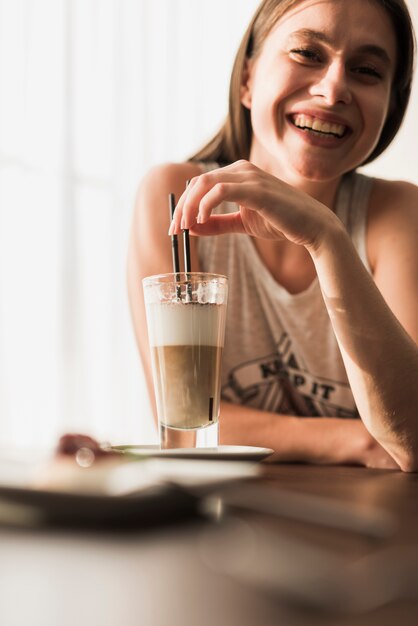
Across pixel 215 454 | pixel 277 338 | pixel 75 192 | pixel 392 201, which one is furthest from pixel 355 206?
pixel 75 192

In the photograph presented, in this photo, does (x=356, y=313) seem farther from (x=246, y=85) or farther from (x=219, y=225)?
(x=246, y=85)

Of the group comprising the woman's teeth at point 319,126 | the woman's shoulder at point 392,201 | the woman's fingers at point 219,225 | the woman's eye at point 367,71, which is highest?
the woman's eye at point 367,71

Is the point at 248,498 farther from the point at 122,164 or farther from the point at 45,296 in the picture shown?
the point at 122,164

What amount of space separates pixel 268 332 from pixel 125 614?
1.37 meters

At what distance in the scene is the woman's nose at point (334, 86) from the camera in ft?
4.63

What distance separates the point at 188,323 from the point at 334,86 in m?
0.76

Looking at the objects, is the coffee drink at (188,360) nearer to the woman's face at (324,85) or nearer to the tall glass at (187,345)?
the tall glass at (187,345)

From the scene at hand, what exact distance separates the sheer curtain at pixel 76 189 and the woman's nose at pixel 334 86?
1914 millimetres

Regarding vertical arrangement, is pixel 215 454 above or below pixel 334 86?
below


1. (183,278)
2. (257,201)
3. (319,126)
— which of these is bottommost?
(183,278)

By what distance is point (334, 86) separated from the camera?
1418 millimetres

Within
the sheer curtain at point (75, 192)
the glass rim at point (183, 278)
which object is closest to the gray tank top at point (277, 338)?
the glass rim at point (183, 278)

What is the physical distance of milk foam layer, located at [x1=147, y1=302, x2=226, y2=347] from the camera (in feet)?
2.89

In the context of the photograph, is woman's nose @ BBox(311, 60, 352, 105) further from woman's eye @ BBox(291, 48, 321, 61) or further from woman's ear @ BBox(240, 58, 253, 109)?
woman's ear @ BBox(240, 58, 253, 109)
